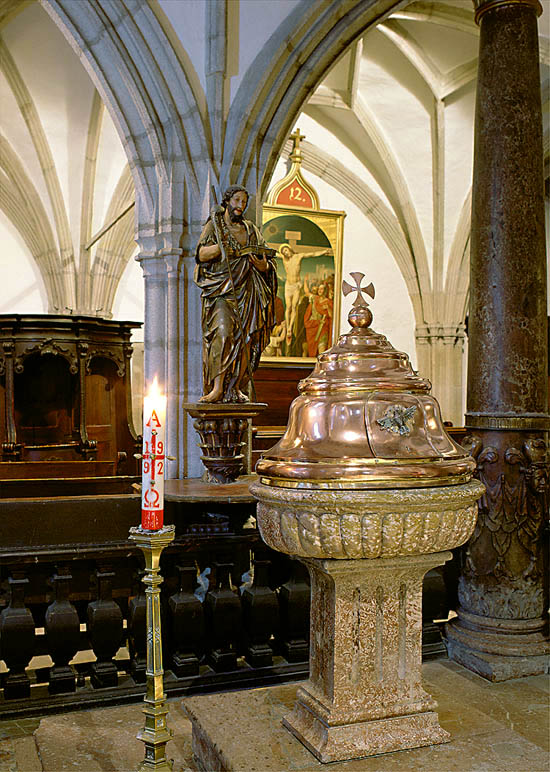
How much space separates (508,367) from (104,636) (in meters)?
2.07

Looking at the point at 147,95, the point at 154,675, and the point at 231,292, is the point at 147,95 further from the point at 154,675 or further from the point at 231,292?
the point at 154,675

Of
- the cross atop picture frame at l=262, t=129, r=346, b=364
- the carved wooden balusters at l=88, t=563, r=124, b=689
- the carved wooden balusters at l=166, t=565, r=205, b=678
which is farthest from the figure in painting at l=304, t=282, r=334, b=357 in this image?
the carved wooden balusters at l=88, t=563, r=124, b=689

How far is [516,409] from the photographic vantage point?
3.65 m

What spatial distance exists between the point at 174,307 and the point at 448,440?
4.09m

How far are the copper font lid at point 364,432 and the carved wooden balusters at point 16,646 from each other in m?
1.28

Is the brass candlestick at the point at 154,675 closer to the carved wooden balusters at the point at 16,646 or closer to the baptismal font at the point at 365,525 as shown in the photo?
the baptismal font at the point at 365,525

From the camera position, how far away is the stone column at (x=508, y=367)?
3.61m

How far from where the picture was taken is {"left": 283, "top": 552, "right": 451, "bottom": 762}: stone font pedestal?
206 cm

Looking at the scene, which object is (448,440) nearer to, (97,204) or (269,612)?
(269,612)

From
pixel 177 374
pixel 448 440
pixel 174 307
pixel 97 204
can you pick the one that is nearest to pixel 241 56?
pixel 174 307

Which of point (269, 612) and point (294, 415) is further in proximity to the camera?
point (269, 612)

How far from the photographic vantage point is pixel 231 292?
477 cm

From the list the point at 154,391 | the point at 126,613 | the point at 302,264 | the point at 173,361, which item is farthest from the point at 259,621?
the point at 302,264

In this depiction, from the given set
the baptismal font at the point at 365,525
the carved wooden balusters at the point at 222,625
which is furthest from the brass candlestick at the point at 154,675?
the carved wooden balusters at the point at 222,625
